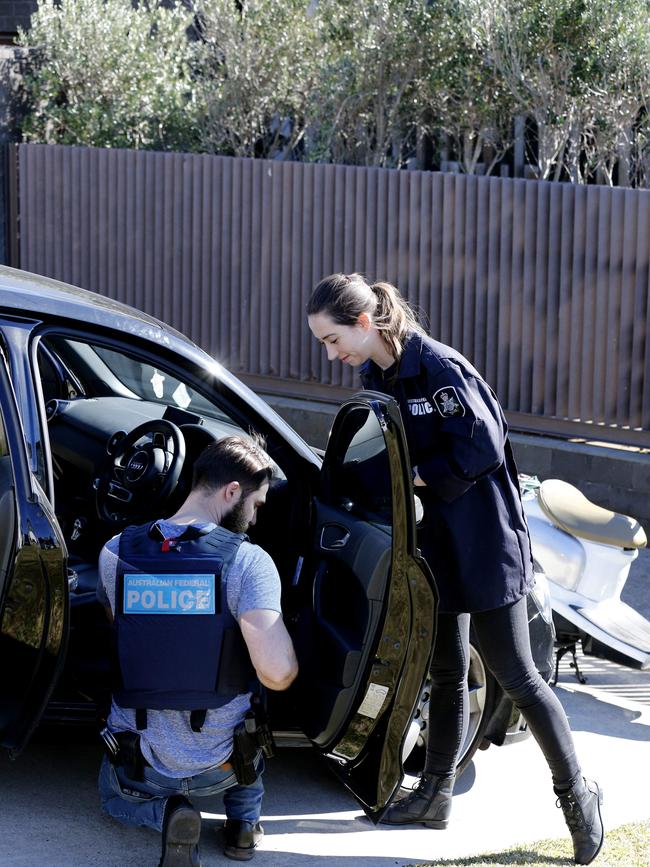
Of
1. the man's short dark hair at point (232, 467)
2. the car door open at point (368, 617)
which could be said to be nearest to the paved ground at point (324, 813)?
the car door open at point (368, 617)

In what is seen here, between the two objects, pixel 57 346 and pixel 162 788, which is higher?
pixel 57 346

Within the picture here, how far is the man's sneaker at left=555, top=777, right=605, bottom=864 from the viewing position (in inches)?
151

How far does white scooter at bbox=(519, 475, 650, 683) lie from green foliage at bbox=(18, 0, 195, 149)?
7.91 metres

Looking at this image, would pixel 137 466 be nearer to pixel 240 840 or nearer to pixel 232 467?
pixel 232 467

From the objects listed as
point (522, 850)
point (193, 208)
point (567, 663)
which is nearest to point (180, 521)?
point (522, 850)

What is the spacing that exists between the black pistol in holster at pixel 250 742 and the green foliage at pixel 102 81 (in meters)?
9.38

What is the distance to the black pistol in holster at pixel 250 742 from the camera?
3.75 meters

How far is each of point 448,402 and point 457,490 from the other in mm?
253

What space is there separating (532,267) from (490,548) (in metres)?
4.93

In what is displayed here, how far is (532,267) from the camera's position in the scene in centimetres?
839

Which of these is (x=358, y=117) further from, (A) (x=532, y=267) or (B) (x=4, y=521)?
(B) (x=4, y=521)

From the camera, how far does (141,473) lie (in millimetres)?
4477

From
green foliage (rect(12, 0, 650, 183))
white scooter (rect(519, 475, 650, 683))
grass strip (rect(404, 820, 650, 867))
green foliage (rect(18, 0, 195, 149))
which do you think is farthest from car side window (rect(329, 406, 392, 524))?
green foliage (rect(18, 0, 195, 149))

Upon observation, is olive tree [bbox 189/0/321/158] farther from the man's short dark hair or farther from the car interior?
the man's short dark hair
